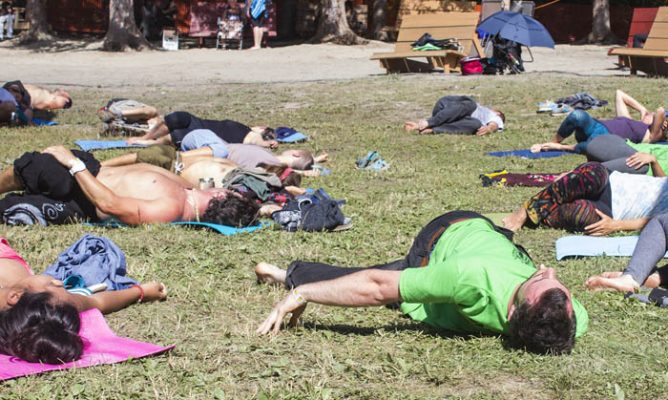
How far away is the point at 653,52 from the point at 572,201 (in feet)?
41.1

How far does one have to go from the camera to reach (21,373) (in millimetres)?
3705

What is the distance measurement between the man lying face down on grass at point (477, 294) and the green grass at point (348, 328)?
10 centimetres

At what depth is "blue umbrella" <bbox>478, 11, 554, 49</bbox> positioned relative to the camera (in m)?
17.9

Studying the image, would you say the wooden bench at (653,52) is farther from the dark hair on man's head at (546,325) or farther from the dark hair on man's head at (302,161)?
the dark hair on man's head at (546,325)

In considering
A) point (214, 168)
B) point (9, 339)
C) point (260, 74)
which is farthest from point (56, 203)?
point (260, 74)

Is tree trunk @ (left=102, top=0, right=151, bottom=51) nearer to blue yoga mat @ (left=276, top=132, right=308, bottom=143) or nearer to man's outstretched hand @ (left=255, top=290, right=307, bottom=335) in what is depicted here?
blue yoga mat @ (left=276, top=132, right=308, bottom=143)

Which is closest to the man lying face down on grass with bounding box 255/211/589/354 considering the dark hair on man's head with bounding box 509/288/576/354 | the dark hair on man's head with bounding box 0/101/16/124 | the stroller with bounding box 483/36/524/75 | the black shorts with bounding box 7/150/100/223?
the dark hair on man's head with bounding box 509/288/576/354

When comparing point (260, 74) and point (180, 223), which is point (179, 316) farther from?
point (260, 74)

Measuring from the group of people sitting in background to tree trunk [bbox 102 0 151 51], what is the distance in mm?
13246

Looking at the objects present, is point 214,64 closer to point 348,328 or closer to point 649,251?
point 649,251

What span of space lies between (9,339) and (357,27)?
1070 inches

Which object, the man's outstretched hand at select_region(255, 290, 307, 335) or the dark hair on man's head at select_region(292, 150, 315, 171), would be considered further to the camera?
the dark hair on man's head at select_region(292, 150, 315, 171)

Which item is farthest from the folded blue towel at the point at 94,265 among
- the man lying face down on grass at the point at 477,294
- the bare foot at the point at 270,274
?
the man lying face down on grass at the point at 477,294

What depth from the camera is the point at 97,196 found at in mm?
6273
